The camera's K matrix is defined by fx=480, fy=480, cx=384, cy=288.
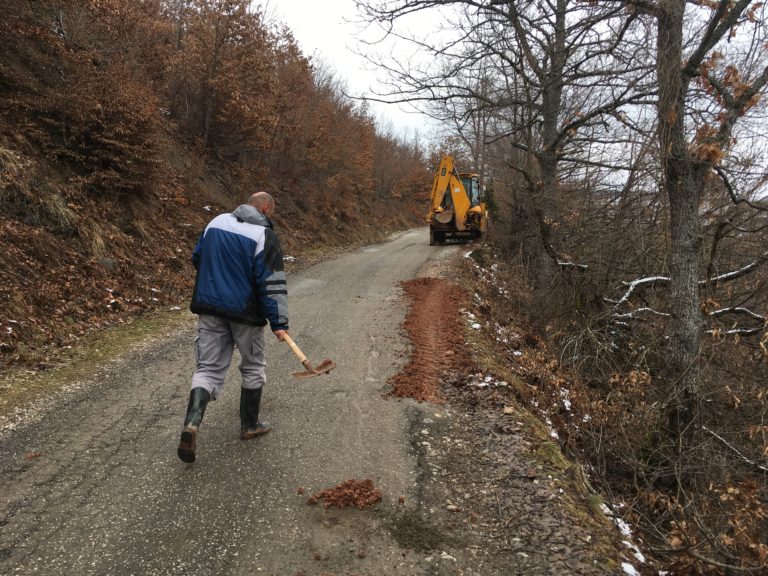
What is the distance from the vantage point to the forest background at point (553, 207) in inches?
179

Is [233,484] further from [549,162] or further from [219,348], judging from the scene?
[549,162]

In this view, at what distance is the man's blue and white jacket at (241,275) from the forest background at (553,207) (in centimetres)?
285

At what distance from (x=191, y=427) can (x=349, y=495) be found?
1.23 m

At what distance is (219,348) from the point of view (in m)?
3.78

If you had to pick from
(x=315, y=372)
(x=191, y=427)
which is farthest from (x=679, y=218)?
(x=191, y=427)

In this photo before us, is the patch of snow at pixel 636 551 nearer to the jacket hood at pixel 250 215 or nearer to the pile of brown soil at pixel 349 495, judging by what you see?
the pile of brown soil at pixel 349 495

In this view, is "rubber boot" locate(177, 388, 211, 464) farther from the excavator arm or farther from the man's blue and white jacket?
the excavator arm

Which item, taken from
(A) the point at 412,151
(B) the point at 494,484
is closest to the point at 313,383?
(B) the point at 494,484

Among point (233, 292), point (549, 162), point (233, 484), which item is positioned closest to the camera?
point (233, 484)

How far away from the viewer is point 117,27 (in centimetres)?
1138

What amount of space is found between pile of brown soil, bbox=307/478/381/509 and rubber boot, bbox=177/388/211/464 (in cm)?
93

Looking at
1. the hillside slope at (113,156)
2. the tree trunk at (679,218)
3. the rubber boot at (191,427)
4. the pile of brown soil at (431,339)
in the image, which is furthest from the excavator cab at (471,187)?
the rubber boot at (191,427)

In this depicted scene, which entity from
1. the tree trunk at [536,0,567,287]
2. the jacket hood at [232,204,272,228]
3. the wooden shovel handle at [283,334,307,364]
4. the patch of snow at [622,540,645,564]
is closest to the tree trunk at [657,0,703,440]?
the patch of snow at [622,540,645,564]

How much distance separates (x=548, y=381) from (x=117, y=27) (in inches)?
488
